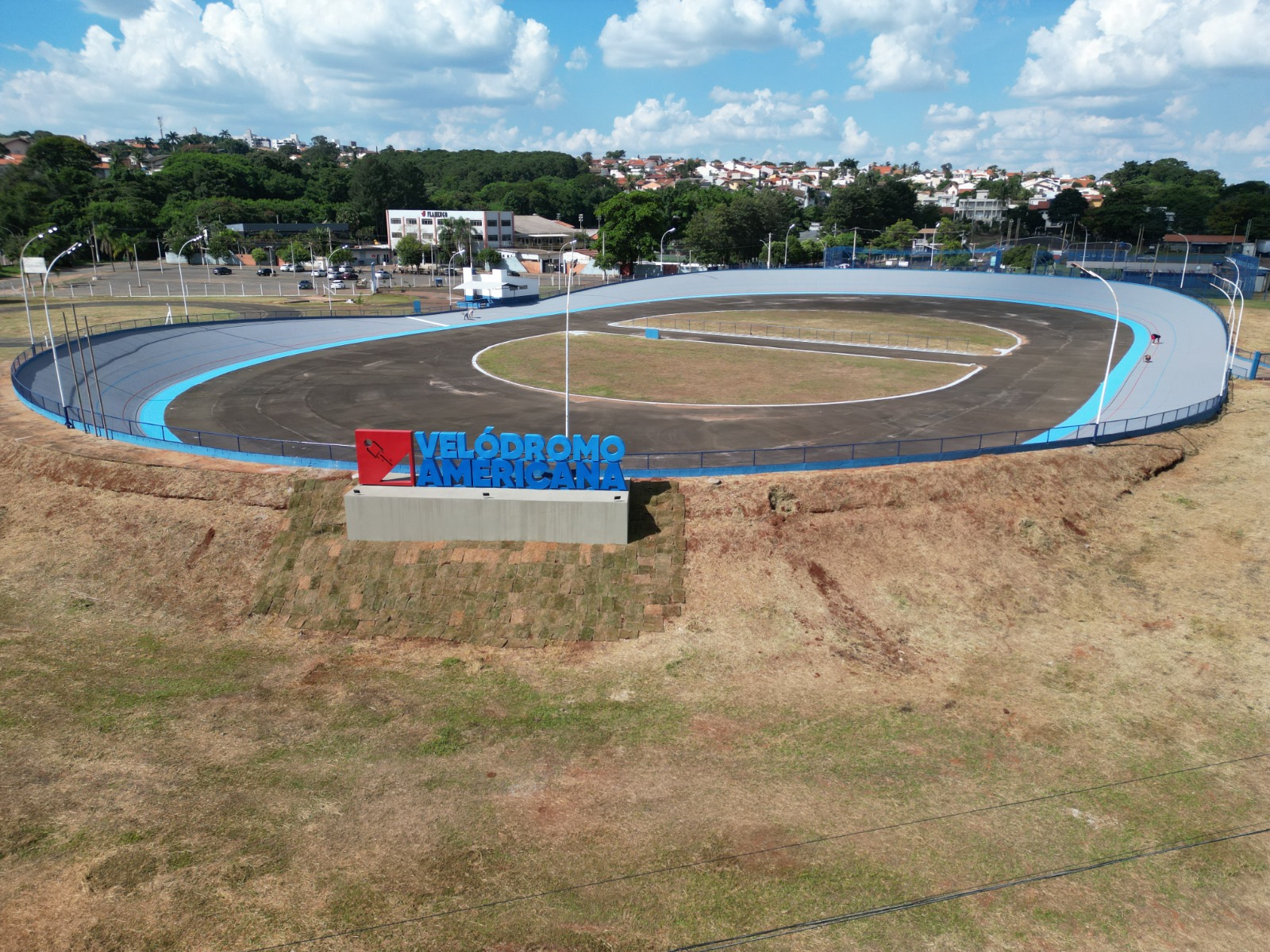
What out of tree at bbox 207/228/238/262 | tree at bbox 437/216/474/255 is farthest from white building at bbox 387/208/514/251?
tree at bbox 207/228/238/262

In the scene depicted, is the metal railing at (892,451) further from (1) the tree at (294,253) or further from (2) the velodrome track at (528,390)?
(1) the tree at (294,253)

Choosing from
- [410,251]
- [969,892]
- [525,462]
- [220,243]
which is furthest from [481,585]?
[220,243]

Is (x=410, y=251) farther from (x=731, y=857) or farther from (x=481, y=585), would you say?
(x=731, y=857)

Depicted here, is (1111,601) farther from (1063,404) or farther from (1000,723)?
(1063,404)

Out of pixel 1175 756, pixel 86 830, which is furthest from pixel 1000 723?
pixel 86 830

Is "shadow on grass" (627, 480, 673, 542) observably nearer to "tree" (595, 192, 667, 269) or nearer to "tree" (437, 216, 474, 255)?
"tree" (595, 192, 667, 269)

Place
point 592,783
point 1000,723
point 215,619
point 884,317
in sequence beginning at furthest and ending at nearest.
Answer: point 884,317 < point 215,619 < point 1000,723 < point 592,783
